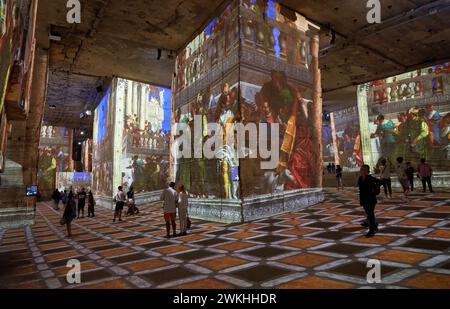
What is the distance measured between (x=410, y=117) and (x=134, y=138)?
15700 mm

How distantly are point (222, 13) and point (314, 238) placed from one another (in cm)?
812

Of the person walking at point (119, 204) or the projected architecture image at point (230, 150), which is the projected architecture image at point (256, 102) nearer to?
the projected architecture image at point (230, 150)

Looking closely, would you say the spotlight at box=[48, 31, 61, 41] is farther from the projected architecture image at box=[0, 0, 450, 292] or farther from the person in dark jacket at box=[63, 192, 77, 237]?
the person in dark jacket at box=[63, 192, 77, 237]

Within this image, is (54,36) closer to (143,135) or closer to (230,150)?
(143,135)

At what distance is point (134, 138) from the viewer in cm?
1653

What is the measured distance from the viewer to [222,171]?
9125 millimetres

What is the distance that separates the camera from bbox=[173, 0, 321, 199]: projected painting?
8.63 meters

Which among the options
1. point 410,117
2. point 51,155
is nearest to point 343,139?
point 410,117

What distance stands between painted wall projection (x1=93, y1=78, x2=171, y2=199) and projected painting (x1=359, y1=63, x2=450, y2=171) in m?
12.9

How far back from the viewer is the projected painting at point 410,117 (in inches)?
536

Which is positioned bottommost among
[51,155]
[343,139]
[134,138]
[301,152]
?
[301,152]

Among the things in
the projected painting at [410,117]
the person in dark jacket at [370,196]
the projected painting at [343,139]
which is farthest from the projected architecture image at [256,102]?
the projected painting at [343,139]

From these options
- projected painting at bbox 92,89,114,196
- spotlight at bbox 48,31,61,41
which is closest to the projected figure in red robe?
spotlight at bbox 48,31,61,41
